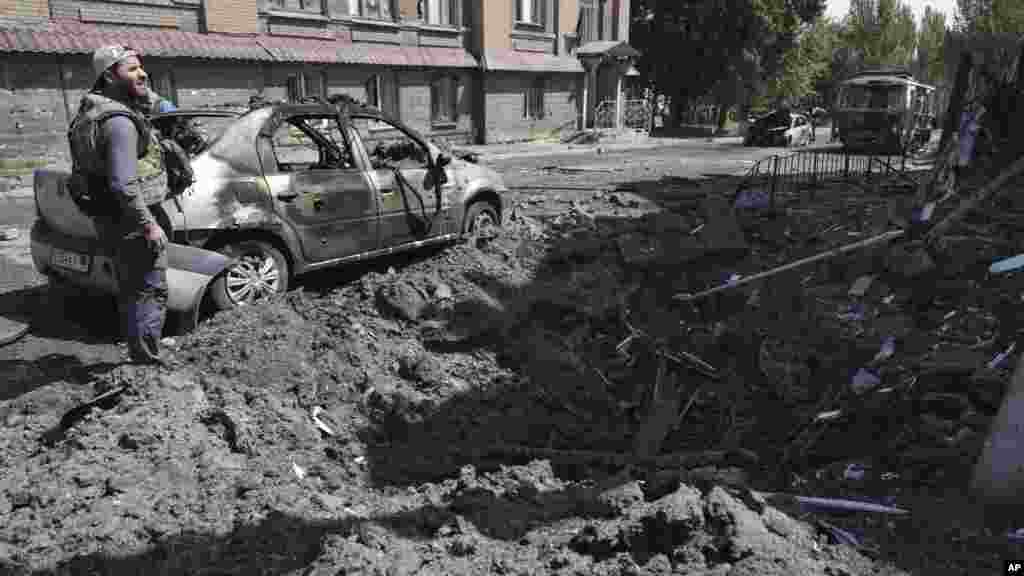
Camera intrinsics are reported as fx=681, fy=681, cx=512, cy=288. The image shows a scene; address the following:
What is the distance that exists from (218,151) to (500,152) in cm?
1840

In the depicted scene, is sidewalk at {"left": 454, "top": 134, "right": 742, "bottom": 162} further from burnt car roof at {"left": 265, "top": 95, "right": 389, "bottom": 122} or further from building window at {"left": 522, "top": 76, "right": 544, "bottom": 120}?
burnt car roof at {"left": 265, "top": 95, "right": 389, "bottom": 122}

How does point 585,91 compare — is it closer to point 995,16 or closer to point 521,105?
point 521,105

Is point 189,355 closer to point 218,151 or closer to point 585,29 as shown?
point 218,151

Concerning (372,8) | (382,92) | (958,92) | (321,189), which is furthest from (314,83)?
(958,92)

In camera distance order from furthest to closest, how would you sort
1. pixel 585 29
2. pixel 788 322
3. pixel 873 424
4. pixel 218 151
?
pixel 585 29
pixel 788 322
pixel 218 151
pixel 873 424

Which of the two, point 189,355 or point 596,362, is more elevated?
point 189,355

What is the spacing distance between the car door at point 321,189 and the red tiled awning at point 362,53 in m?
14.0

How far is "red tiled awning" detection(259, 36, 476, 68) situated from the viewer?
741 inches

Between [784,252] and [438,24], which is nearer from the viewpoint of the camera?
[784,252]

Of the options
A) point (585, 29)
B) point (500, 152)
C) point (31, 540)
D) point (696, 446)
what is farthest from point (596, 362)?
point (585, 29)

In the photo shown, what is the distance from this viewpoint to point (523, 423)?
4594 mm

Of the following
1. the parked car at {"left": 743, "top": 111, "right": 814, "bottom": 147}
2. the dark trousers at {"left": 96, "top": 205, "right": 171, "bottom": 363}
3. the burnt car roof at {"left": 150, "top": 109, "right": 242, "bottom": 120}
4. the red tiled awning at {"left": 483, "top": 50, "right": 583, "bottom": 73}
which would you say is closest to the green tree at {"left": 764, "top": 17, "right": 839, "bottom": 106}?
the parked car at {"left": 743, "top": 111, "right": 814, "bottom": 147}

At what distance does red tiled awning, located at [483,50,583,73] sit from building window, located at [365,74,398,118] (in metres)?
3.95

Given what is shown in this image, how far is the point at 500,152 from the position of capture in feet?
75.7
